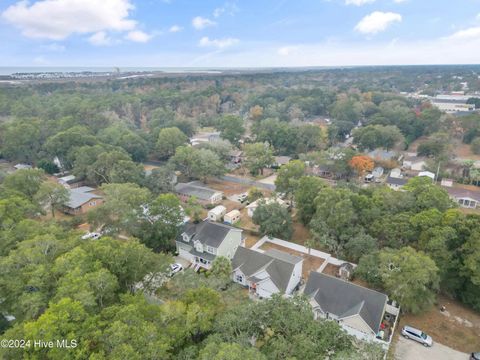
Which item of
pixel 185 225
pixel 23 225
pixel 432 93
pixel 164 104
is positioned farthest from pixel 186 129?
pixel 432 93

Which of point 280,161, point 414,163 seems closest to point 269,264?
point 280,161

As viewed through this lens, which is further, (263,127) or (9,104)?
(9,104)

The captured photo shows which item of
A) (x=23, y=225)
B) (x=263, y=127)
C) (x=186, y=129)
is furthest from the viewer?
(x=186, y=129)

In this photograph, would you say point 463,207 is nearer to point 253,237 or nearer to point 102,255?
point 253,237

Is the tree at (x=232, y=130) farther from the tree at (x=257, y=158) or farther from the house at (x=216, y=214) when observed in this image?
the house at (x=216, y=214)

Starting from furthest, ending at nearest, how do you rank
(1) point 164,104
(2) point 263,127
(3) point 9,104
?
(1) point 164,104
(3) point 9,104
(2) point 263,127

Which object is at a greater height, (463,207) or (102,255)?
(102,255)
